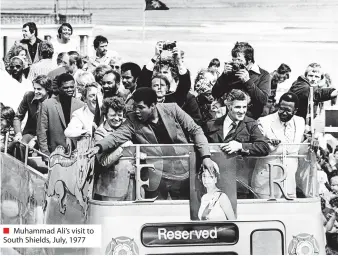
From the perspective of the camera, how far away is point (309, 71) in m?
4.18

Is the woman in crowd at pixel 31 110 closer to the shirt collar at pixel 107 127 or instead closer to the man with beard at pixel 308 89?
the shirt collar at pixel 107 127

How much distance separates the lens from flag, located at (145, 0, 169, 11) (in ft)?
14.0

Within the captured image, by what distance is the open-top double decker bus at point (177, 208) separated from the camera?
12.8 ft

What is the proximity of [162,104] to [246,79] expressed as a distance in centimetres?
54

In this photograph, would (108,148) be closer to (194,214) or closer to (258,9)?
(194,214)

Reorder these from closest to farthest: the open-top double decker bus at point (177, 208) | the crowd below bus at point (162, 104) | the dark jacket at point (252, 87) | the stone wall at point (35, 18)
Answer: the open-top double decker bus at point (177, 208) < the crowd below bus at point (162, 104) < the dark jacket at point (252, 87) < the stone wall at point (35, 18)

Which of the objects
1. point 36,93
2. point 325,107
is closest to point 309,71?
point 325,107

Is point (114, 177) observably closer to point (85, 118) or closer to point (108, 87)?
point (85, 118)

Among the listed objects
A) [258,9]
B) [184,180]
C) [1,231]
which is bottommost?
[1,231]

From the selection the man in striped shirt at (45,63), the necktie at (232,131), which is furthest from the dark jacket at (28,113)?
the necktie at (232,131)

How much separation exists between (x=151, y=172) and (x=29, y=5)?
4.29 ft

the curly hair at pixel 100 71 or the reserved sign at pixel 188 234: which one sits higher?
the curly hair at pixel 100 71

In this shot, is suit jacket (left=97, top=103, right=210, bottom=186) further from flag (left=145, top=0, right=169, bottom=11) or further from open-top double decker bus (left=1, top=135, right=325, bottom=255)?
flag (left=145, top=0, right=169, bottom=11)

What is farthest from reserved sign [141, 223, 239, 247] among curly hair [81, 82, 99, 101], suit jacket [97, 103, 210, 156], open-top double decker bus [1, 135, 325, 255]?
curly hair [81, 82, 99, 101]
